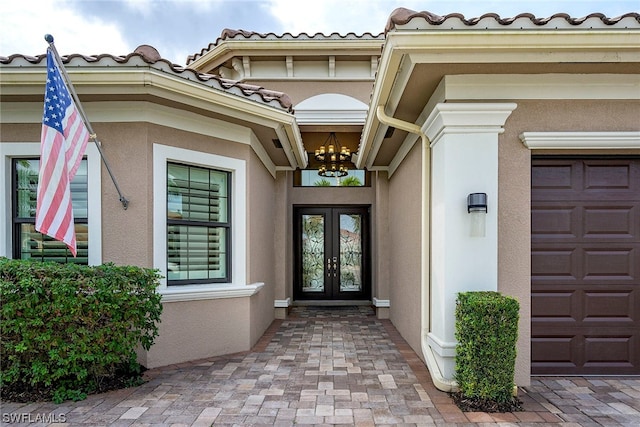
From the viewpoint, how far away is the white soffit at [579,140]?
3754mm

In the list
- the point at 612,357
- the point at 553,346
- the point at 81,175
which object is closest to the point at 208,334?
the point at 81,175

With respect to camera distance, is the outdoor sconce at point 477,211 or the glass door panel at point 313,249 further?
the glass door panel at point 313,249

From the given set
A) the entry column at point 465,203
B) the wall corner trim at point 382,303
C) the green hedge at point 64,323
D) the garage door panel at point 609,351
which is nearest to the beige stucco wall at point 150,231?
the green hedge at point 64,323

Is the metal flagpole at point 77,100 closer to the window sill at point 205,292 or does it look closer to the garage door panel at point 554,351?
the window sill at point 205,292

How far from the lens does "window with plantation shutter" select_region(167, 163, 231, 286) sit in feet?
15.5

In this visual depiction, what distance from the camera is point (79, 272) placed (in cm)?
355

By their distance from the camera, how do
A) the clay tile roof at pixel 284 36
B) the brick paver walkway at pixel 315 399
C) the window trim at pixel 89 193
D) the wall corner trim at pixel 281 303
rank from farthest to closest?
the clay tile roof at pixel 284 36 → the wall corner trim at pixel 281 303 → the window trim at pixel 89 193 → the brick paver walkway at pixel 315 399

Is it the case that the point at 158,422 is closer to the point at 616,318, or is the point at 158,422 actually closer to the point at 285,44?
the point at 616,318

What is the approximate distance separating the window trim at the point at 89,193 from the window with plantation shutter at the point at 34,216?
2.9 inches

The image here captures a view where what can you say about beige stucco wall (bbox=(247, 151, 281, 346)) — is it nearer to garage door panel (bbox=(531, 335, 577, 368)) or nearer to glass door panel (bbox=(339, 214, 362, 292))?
glass door panel (bbox=(339, 214, 362, 292))

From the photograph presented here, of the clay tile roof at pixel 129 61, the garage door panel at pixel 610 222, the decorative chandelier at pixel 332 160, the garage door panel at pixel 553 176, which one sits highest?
the clay tile roof at pixel 129 61

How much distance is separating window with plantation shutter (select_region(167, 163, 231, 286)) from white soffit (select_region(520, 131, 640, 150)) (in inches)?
148

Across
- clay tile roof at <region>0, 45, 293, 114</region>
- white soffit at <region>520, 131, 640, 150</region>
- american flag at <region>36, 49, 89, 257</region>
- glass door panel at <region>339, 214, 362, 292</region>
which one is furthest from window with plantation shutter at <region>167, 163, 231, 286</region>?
glass door panel at <region>339, 214, 362, 292</region>

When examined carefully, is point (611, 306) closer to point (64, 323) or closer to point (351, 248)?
point (64, 323)
